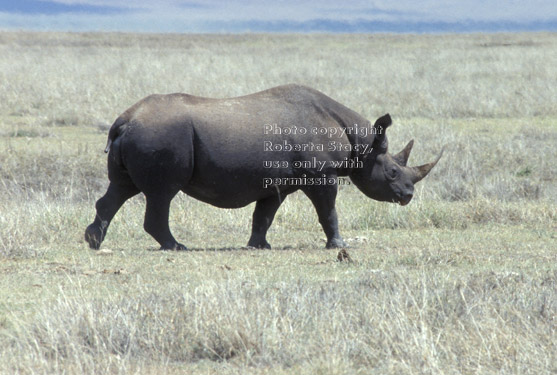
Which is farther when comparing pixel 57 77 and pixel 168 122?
pixel 57 77

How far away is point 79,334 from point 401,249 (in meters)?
4.35

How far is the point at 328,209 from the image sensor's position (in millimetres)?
9703

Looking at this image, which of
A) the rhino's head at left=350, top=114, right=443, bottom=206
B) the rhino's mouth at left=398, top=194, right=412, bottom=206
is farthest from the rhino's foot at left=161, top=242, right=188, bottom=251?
the rhino's mouth at left=398, top=194, right=412, bottom=206

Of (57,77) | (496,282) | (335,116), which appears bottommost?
(57,77)

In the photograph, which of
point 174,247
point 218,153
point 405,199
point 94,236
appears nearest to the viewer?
point 218,153

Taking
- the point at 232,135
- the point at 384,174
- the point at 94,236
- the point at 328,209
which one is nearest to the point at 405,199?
the point at 384,174

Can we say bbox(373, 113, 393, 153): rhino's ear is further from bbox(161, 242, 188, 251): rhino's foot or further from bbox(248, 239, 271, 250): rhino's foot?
bbox(161, 242, 188, 251): rhino's foot

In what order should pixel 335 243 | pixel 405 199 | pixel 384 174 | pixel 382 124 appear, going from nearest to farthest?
pixel 335 243
pixel 382 124
pixel 384 174
pixel 405 199

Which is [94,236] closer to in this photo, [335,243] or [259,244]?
[259,244]

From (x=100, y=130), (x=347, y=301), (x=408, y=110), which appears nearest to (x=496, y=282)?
(x=347, y=301)

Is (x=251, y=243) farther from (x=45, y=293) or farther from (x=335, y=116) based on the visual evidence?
(x=45, y=293)

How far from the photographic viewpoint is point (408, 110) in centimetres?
2055

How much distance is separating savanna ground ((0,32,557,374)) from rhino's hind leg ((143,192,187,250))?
328mm

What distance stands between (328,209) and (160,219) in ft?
5.91
